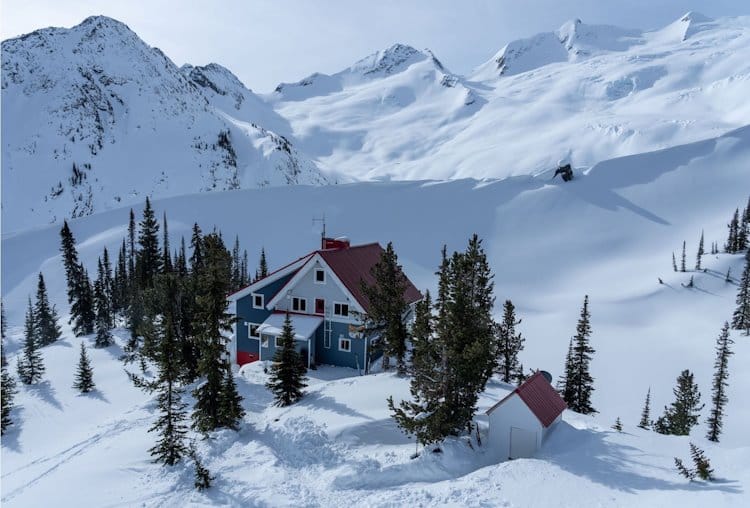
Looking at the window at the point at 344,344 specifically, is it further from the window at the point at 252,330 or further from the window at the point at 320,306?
the window at the point at 252,330

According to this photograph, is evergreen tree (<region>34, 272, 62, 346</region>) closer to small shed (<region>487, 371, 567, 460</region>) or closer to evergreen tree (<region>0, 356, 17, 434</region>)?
evergreen tree (<region>0, 356, 17, 434</region>)

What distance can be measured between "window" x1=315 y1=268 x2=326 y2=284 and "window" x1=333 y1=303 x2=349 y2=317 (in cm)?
182

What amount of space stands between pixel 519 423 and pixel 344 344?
15049mm

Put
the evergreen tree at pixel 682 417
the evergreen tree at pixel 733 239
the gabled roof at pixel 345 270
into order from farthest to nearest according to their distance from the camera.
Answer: the evergreen tree at pixel 733 239, the gabled roof at pixel 345 270, the evergreen tree at pixel 682 417

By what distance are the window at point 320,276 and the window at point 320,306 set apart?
4.05 ft

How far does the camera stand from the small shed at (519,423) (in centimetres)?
1891

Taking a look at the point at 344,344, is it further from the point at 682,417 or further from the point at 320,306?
the point at 682,417

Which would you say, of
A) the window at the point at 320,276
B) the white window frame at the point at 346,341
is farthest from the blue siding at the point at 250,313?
the white window frame at the point at 346,341

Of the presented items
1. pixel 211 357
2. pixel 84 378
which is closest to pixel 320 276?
pixel 211 357

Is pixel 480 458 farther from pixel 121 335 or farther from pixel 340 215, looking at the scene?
pixel 340 215

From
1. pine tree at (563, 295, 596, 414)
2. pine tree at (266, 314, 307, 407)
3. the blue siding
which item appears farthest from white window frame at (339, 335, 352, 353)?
pine tree at (563, 295, 596, 414)

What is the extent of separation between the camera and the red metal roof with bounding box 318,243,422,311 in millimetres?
31062

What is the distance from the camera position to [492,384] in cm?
2823

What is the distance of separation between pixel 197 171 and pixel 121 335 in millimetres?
158085
